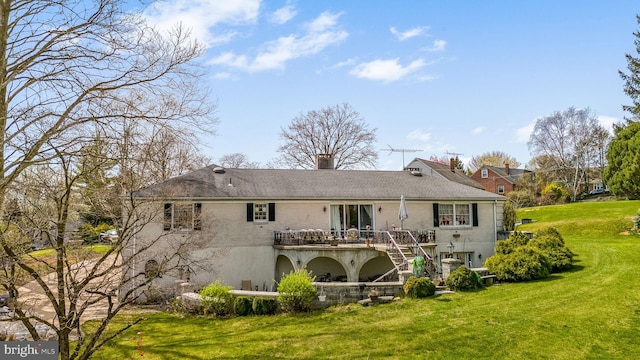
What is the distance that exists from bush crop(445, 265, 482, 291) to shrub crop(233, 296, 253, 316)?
7.54 metres

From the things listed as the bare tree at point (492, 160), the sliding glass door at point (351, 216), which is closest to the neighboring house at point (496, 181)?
the bare tree at point (492, 160)

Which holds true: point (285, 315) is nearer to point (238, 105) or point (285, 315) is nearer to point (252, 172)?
point (238, 105)

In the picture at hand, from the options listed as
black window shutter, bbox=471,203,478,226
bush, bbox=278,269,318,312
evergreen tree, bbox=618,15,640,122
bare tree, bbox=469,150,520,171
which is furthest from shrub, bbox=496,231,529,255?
bare tree, bbox=469,150,520,171

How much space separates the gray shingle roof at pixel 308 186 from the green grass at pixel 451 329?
668cm

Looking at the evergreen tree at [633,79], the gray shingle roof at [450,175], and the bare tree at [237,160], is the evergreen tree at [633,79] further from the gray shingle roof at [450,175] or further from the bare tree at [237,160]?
the bare tree at [237,160]

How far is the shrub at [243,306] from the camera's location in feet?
49.8

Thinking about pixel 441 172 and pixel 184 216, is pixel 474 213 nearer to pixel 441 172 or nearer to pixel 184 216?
pixel 441 172

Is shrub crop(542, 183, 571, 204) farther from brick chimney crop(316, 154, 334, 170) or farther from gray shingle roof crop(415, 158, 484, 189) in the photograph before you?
brick chimney crop(316, 154, 334, 170)

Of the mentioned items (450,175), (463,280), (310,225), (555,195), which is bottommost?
(463,280)

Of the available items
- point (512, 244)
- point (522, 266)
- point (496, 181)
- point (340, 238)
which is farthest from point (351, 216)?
point (496, 181)

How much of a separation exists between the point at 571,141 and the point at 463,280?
1907 inches

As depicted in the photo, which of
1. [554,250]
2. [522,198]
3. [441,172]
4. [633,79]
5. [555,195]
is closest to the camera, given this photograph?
[554,250]

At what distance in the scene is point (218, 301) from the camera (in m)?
15.6

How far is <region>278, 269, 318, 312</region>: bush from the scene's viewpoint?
14619mm
